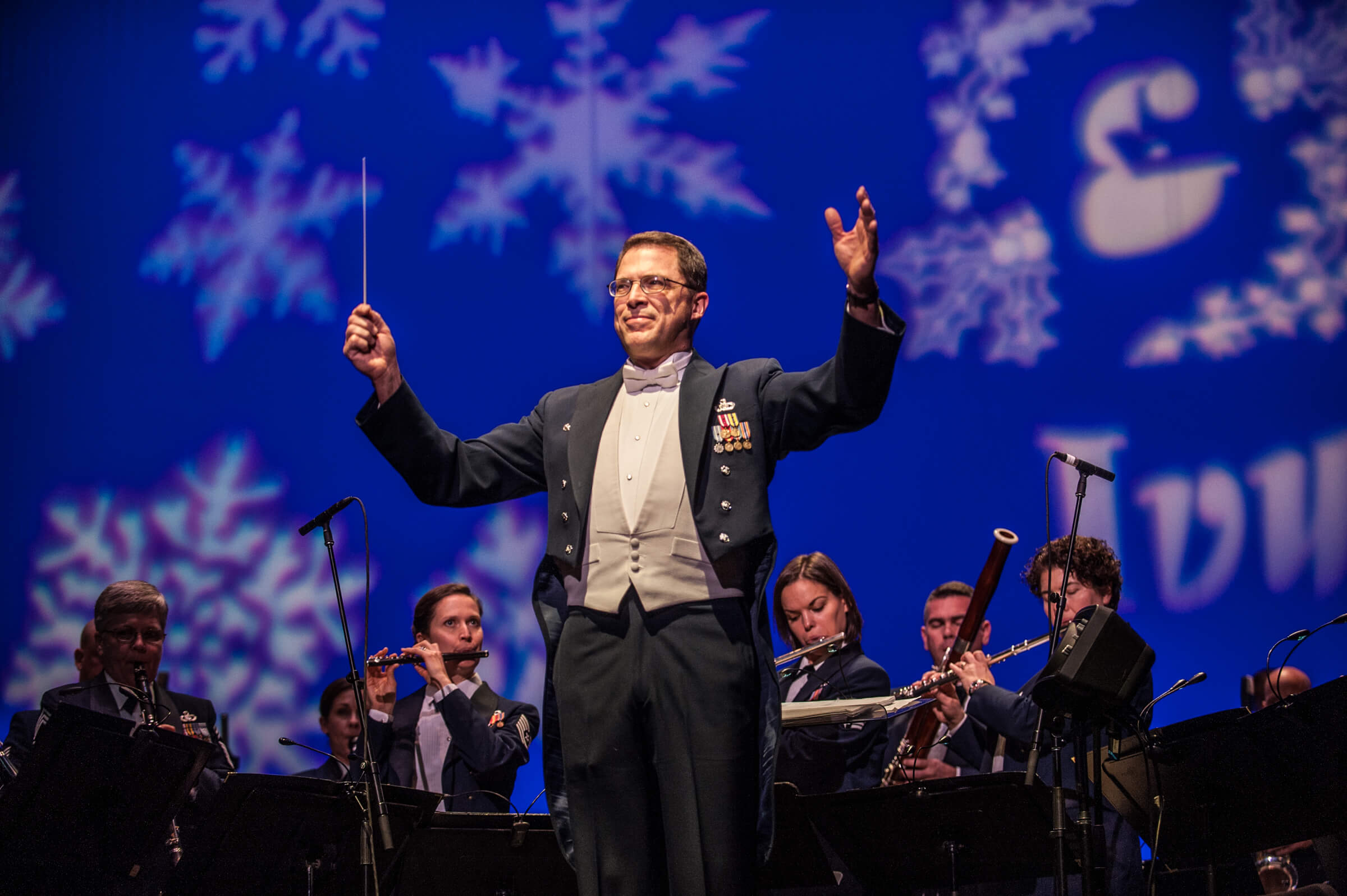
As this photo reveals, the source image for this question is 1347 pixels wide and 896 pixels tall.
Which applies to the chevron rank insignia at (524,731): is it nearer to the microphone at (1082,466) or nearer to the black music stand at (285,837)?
the black music stand at (285,837)

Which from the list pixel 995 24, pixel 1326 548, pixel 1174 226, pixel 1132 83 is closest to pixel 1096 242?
pixel 1174 226

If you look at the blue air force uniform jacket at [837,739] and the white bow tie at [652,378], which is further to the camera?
the blue air force uniform jacket at [837,739]

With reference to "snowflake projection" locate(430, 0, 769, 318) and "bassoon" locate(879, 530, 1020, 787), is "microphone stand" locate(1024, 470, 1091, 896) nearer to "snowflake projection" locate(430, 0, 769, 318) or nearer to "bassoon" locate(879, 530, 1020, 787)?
"bassoon" locate(879, 530, 1020, 787)

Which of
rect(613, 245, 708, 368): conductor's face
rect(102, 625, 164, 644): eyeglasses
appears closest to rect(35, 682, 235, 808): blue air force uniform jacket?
rect(102, 625, 164, 644): eyeglasses

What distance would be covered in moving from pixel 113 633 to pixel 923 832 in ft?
9.66

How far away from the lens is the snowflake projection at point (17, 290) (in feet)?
19.8

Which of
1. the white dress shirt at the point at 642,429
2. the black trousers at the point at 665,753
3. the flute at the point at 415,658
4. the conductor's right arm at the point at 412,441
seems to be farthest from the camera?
the flute at the point at 415,658

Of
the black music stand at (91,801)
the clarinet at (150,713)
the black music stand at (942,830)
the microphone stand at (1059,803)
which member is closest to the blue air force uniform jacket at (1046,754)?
the black music stand at (942,830)

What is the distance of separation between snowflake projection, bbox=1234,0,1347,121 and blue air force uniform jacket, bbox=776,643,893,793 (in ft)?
9.91

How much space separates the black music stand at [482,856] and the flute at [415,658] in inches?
27.1

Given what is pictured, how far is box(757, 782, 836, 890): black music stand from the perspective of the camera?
10.9ft

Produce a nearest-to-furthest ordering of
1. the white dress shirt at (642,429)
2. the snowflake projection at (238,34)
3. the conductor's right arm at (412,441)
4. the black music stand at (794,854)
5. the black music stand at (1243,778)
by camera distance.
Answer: the white dress shirt at (642,429) < the conductor's right arm at (412,441) < the black music stand at (1243,778) < the black music stand at (794,854) < the snowflake projection at (238,34)

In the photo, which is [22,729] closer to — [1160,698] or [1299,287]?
[1160,698]

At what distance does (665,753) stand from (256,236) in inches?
179
